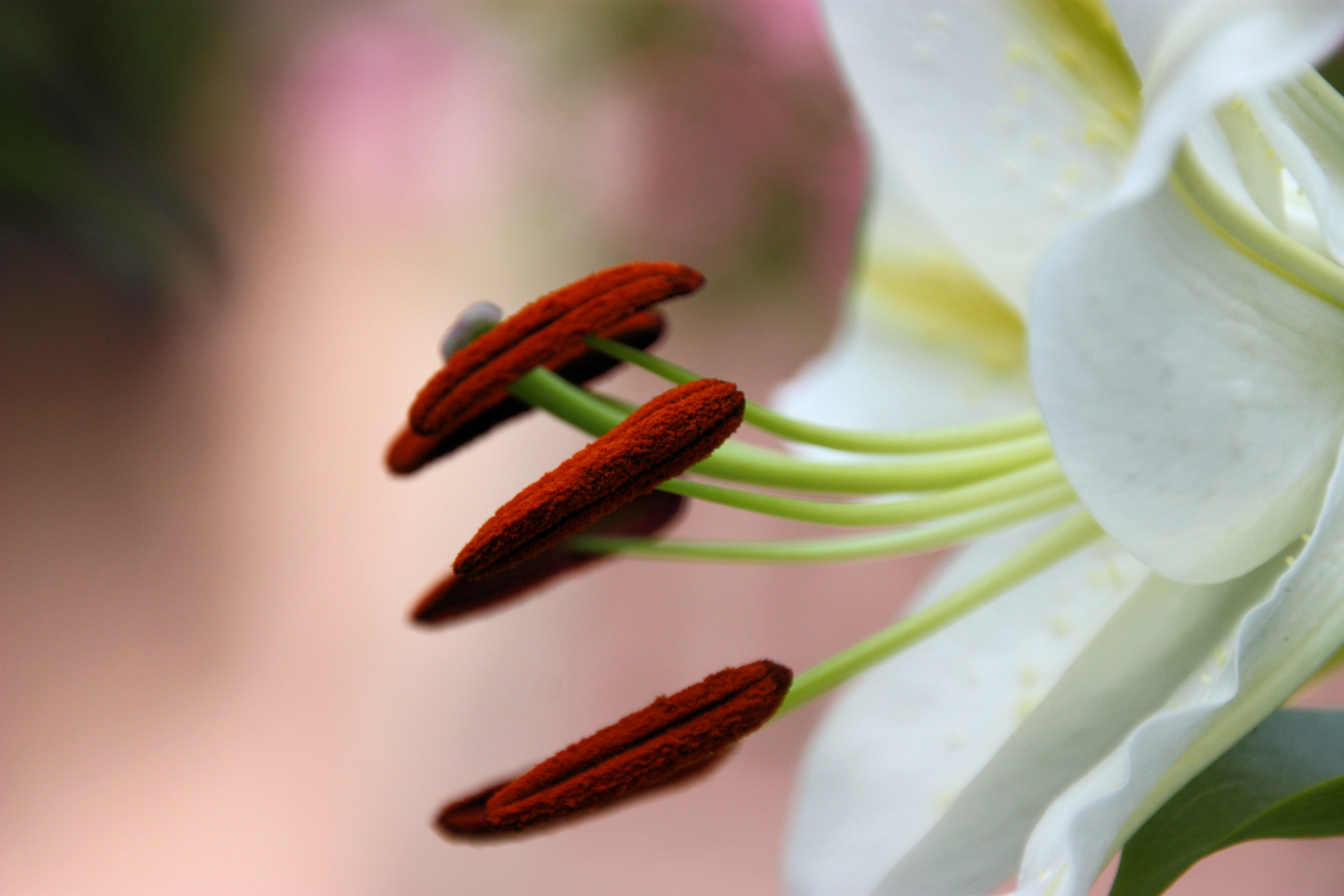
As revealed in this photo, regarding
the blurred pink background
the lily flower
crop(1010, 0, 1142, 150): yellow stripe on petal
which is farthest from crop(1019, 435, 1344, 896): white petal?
the blurred pink background

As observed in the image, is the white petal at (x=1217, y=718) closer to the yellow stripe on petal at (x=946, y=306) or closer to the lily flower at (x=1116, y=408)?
the lily flower at (x=1116, y=408)

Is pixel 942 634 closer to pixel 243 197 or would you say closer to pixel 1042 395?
pixel 1042 395

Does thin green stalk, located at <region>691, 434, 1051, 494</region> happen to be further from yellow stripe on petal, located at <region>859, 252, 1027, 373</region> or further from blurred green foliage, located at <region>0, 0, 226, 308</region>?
blurred green foliage, located at <region>0, 0, 226, 308</region>

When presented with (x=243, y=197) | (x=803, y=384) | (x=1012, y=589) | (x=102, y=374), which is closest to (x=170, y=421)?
(x=102, y=374)

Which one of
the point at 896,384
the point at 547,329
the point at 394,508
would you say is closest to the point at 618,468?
the point at 547,329

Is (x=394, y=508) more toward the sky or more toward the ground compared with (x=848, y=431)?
more toward the sky

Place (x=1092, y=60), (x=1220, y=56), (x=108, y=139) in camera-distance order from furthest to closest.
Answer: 1. (x=108, y=139)
2. (x=1092, y=60)
3. (x=1220, y=56)

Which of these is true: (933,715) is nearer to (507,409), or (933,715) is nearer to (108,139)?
(507,409)
